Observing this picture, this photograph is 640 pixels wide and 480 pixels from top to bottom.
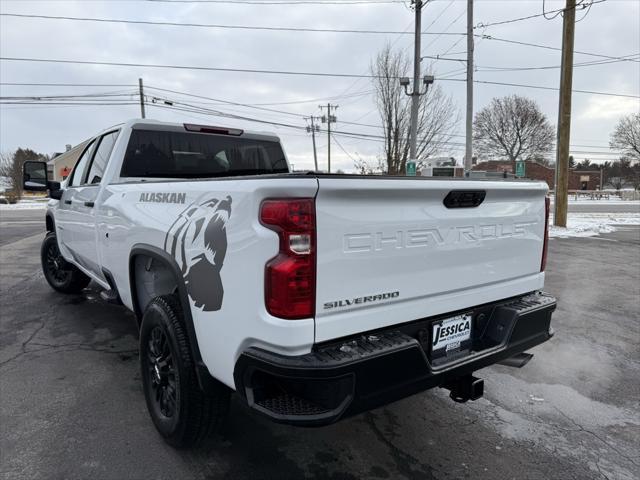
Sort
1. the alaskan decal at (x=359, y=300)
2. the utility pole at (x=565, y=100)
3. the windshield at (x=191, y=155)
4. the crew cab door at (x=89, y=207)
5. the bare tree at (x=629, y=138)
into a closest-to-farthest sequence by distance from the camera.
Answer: the alaskan decal at (x=359, y=300) → the windshield at (x=191, y=155) → the crew cab door at (x=89, y=207) → the utility pole at (x=565, y=100) → the bare tree at (x=629, y=138)

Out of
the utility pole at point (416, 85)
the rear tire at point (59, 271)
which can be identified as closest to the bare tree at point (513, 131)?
the utility pole at point (416, 85)

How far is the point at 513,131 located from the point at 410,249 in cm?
6590

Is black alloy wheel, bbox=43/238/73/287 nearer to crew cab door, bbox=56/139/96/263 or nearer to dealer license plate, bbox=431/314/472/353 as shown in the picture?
crew cab door, bbox=56/139/96/263

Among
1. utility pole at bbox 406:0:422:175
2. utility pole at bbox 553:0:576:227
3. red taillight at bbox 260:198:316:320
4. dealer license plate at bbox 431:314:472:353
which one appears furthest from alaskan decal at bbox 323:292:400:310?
utility pole at bbox 406:0:422:175

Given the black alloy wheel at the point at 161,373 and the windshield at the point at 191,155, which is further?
the windshield at the point at 191,155

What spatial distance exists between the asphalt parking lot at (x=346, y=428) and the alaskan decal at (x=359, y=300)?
107 centimetres

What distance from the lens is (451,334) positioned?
2.41m

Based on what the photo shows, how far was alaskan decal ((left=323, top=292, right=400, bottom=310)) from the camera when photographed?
1.91 metres

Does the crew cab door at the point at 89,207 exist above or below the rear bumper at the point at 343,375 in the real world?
above

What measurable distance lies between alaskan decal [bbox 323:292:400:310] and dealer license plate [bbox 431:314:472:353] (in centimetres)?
37

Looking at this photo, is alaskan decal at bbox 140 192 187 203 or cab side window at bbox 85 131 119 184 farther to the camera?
cab side window at bbox 85 131 119 184

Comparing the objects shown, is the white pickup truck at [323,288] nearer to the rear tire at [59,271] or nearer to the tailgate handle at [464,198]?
the tailgate handle at [464,198]

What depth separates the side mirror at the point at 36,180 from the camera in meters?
5.38

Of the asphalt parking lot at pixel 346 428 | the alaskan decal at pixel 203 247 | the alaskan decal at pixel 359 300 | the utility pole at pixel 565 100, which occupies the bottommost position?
the asphalt parking lot at pixel 346 428
